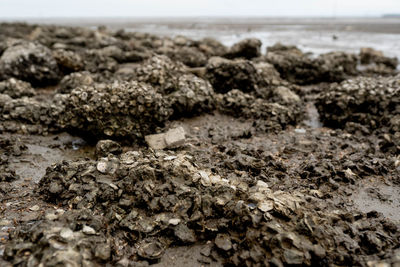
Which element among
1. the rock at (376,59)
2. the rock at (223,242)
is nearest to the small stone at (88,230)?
the rock at (223,242)

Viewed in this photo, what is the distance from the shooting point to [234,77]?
26.8ft

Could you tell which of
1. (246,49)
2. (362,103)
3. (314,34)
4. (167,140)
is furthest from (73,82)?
(314,34)

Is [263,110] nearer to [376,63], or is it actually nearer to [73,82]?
[73,82]

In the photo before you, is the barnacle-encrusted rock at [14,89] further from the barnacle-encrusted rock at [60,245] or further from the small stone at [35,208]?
the barnacle-encrusted rock at [60,245]

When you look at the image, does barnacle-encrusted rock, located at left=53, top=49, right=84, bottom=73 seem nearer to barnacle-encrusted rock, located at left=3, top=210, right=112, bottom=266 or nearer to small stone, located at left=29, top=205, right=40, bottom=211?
small stone, located at left=29, top=205, right=40, bottom=211

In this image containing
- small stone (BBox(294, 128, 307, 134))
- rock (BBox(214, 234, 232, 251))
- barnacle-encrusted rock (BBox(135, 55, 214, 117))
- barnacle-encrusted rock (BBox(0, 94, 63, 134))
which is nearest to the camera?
rock (BBox(214, 234, 232, 251))

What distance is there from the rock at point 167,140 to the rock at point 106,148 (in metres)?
0.55

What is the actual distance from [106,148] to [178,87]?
2774mm

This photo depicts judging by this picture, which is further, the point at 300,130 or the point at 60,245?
the point at 300,130

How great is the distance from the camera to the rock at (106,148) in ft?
15.9

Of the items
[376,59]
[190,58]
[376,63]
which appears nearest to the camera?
[190,58]

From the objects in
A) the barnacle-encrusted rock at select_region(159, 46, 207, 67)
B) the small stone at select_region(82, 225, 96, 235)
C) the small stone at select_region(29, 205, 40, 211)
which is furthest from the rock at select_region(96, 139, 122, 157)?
the barnacle-encrusted rock at select_region(159, 46, 207, 67)

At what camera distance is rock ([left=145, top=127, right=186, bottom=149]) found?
5.08 metres

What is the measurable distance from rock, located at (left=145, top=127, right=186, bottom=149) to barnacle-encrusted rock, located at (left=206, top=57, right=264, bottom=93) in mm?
3467
